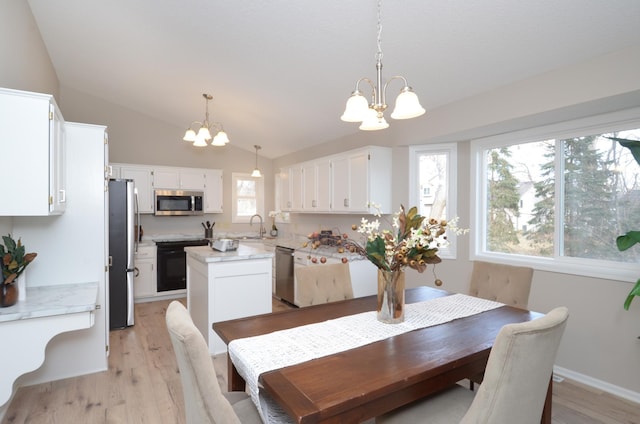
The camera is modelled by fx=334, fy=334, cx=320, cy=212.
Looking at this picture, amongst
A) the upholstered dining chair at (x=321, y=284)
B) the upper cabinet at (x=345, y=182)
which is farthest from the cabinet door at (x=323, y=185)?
the upholstered dining chair at (x=321, y=284)

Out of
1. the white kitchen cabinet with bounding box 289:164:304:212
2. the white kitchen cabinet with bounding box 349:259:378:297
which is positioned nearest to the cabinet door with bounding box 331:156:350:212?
the white kitchen cabinet with bounding box 349:259:378:297

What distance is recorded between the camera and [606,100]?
7.26 feet

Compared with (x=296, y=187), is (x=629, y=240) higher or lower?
lower

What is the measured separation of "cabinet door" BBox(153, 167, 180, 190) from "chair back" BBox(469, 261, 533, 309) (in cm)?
469

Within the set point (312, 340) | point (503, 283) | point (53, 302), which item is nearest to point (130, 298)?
point (53, 302)

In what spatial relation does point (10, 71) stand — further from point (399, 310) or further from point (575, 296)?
point (575, 296)

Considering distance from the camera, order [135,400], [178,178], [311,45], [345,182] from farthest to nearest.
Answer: [178,178]
[345,182]
[311,45]
[135,400]

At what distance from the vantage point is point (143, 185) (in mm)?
5230

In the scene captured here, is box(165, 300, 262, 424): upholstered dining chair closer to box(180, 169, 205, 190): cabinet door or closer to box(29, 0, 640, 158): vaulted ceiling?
box(29, 0, 640, 158): vaulted ceiling

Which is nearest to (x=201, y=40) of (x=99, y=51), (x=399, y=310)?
(x=99, y=51)

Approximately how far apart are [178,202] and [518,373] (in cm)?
531

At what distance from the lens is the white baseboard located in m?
2.34

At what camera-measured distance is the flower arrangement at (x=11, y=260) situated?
2123 mm

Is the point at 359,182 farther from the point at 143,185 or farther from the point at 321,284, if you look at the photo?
the point at 143,185
